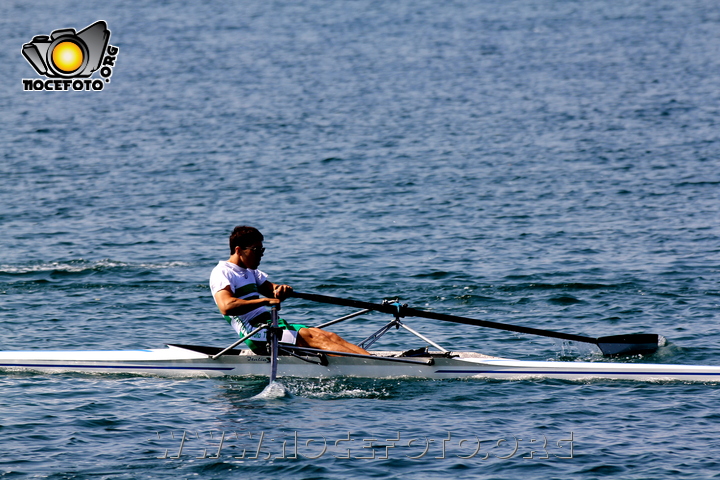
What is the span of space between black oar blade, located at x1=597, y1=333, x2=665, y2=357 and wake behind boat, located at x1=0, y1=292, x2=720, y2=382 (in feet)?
2.49

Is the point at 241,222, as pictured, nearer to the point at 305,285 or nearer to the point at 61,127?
the point at 305,285

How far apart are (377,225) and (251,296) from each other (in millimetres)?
9423

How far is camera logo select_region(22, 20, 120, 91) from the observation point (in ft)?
93.4

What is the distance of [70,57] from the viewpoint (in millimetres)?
28938

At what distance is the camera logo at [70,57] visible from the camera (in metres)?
28.5

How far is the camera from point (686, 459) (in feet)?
31.1

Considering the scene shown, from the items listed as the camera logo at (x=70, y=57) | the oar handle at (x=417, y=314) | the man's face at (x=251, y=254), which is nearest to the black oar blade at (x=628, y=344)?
the oar handle at (x=417, y=314)

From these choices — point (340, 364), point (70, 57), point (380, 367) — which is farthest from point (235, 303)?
point (70, 57)

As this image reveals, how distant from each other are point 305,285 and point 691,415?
7629 mm

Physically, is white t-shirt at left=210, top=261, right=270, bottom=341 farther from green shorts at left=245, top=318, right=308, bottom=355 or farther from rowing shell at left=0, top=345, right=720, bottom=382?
rowing shell at left=0, top=345, right=720, bottom=382

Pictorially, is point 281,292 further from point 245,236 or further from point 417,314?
point 417,314

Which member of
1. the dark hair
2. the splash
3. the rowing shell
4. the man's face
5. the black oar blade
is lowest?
the splash

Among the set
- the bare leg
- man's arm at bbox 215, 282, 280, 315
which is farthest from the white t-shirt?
the bare leg

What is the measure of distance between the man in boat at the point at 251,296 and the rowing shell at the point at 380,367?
0.54ft
